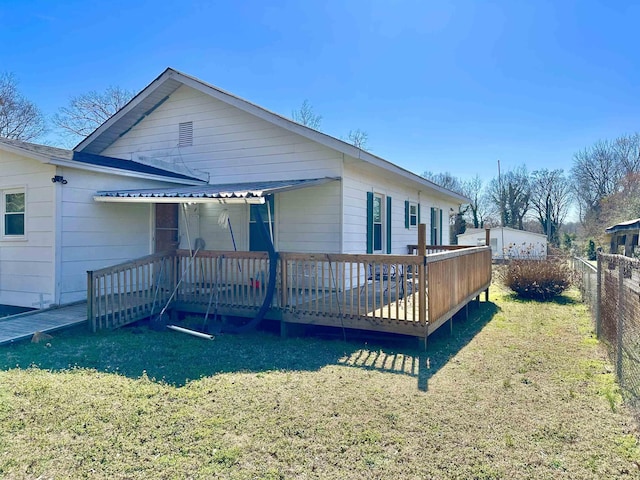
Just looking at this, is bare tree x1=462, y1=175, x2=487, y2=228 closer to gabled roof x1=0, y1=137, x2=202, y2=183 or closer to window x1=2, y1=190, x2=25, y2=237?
gabled roof x1=0, y1=137, x2=202, y2=183

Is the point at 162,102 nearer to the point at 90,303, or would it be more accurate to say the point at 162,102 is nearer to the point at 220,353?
the point at 90,303

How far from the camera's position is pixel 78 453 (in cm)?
300

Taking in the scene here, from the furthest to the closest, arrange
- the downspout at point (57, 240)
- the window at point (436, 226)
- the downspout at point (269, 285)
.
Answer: the window at point (436, 226) < the downspout at point (57, 240) < the downspout at point (269, 285)

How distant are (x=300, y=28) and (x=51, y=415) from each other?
13509mm

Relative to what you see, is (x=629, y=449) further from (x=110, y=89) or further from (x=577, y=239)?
(x=577, y=239)

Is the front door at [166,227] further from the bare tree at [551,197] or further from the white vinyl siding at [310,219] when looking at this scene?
the bare tree at [551,197]

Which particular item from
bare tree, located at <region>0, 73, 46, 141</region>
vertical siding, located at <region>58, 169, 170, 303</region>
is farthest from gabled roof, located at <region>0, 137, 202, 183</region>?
bare tree, located at <region>0, 73, 46, 141</region>

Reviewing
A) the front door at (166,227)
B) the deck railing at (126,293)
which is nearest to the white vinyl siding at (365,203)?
the deck railing at (126,293)

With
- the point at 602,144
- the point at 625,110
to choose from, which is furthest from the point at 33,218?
the point at 602,144

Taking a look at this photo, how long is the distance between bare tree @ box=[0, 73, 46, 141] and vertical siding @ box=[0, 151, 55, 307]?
20.2 metres

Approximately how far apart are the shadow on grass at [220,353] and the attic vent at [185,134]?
5248 millimetres

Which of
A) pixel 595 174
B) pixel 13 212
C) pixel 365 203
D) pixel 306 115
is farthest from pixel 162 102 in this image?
pixel 595 174

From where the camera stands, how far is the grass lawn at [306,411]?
2.90 m

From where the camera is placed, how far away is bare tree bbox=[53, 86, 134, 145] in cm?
2500
